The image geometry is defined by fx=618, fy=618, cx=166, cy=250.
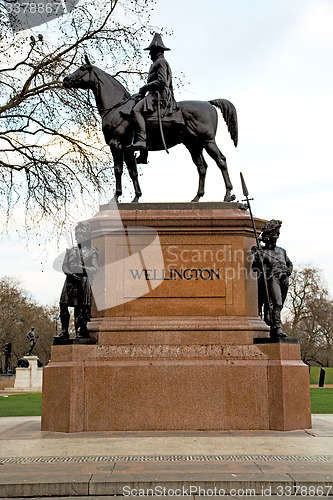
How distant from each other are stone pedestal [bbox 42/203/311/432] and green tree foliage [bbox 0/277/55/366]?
58.2 meters

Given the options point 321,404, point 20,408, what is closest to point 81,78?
point 20,408

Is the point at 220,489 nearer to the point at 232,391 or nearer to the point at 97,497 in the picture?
the point at 97,497

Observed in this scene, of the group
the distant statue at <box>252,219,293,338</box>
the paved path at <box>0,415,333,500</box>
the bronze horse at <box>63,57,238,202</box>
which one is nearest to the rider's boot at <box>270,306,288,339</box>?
the distant statue at <box>252,219,293,338</box>

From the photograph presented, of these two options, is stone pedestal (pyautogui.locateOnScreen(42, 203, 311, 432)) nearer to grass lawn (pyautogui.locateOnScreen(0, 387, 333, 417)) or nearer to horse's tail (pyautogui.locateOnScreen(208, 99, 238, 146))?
horse's tail (pyautogui.locateOnScreen(208, 99, 238, 146))

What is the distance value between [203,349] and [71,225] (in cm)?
986

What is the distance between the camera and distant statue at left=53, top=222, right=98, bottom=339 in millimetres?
9766

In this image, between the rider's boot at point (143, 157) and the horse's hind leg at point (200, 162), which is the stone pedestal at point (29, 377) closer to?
the rider's boot at point (143, 157)

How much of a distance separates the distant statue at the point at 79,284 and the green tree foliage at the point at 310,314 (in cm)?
5088

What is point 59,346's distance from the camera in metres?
9.34

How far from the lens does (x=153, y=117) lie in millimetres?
10750

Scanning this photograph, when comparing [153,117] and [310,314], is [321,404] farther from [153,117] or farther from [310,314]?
[310,314]

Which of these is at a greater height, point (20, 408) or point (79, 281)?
point (79, 281)

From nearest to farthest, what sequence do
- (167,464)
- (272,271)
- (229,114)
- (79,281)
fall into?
1. (167,464)
2. (272,271)
3. (79,281)
4. (229,114)

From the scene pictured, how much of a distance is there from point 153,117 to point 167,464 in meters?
6.41
